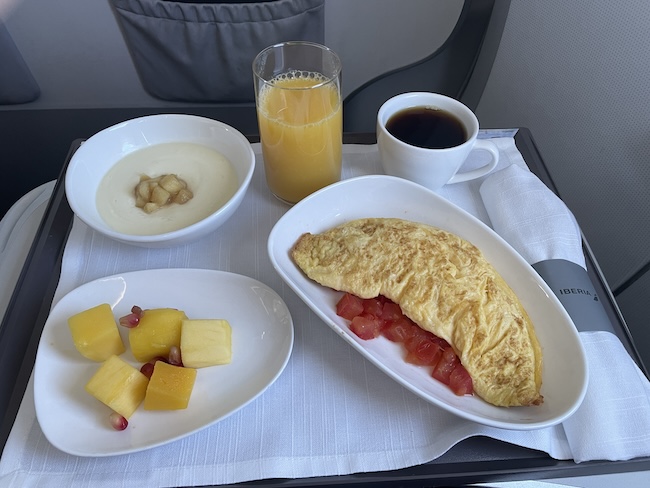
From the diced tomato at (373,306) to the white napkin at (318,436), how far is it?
75 mm

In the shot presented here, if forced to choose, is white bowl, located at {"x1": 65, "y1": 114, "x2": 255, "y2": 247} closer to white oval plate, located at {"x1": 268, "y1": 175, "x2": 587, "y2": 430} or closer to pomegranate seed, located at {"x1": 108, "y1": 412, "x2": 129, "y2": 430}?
white oval plate, located at {"x1": 268, "y1": 175, "x2": 587, "y2": 430}

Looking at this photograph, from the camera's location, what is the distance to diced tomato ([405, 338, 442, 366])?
84 cm

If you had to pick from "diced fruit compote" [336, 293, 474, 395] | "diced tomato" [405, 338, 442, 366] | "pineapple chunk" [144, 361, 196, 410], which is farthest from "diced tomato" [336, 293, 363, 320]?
"pineapple chunk" [144, 361, 196, 410]

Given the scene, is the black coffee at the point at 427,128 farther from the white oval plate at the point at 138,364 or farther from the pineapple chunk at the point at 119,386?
the pineapple chunk at the point at 119,386

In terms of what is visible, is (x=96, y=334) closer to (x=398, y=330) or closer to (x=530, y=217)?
(x=398, y=330)

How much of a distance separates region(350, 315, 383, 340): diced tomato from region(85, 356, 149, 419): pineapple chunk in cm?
35

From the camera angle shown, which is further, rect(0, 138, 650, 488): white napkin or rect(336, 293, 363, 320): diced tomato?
rect(336, 293, 363, 320): diced tomato

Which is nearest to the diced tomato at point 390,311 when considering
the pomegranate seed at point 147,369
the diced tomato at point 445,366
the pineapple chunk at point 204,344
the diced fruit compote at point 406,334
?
the diced fruit compote at point 406,334

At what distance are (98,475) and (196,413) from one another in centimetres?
16

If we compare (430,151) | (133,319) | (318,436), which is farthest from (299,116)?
(318,436)

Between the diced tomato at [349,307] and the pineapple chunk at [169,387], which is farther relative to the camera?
the diced tomato at [349,307]

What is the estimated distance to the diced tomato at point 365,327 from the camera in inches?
33.6

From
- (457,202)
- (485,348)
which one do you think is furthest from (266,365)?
(457,202)

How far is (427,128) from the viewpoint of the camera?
3.55 feet
